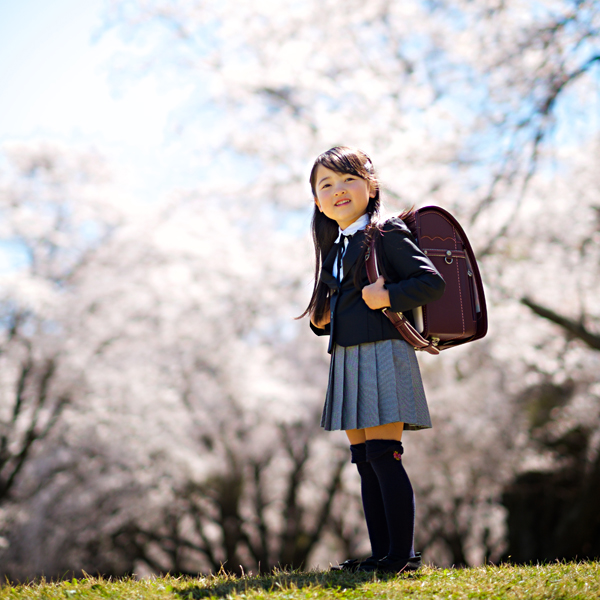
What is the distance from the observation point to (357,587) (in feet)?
A: 7.16

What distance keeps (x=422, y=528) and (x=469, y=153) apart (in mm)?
9885

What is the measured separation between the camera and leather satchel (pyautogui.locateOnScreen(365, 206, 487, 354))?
2578 mm

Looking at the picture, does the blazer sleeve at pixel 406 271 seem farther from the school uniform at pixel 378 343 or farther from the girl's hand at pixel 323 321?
the girl's hand at pixel 323 321

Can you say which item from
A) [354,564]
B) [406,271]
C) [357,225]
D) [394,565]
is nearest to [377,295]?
[406,271]

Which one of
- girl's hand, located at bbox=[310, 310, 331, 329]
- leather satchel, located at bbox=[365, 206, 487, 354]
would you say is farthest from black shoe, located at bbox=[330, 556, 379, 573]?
girl's hand, located at bbox=[310, 310, 331, 329]

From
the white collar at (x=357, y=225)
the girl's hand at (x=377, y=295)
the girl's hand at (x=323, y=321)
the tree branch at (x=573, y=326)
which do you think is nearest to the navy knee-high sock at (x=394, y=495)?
the girl's hand at (x=377, y=295)

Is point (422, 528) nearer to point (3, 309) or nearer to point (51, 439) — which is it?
point (51, 439)

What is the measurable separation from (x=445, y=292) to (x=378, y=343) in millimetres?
375

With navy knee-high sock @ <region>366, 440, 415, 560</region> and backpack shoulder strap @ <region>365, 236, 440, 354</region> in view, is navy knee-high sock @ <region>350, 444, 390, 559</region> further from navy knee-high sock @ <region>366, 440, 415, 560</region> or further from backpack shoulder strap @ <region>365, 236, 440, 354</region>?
backpack shoulder strap @ <region>365, 236, 440, 354</region>

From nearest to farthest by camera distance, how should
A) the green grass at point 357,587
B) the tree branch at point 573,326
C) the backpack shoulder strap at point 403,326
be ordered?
the green grass at point 357,587 → the backpack shoulder strap at point 403,326 → the tree branch at point 573,326

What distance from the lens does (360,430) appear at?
107 inches

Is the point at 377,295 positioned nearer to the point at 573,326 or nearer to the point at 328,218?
the point at 328,218

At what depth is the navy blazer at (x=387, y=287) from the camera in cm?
246

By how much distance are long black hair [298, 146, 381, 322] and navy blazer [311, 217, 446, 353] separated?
83 mm
